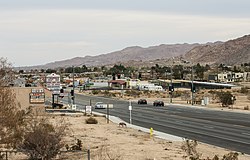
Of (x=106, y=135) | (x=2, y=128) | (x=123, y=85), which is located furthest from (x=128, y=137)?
(x=123, y=85)

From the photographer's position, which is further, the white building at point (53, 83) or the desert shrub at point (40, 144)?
the white building at point (53, 83)

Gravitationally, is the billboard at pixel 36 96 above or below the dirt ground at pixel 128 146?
above

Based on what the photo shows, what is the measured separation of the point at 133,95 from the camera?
114562 millimetres

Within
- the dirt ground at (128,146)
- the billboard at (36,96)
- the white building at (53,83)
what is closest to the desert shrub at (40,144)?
the dirt ground at (128,146)

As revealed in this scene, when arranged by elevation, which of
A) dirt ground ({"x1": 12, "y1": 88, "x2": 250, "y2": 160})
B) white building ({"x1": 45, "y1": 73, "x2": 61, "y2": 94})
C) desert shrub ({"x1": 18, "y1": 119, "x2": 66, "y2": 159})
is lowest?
dirt ground ({"x1": 12, "y1": 88, "x2": 250, "y2": 160})

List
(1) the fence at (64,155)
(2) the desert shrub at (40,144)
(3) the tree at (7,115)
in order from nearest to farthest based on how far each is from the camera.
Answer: (3) the tree at (7,115) < (2) the desert shrub at (40,144) < (1) the fence at (64,155)

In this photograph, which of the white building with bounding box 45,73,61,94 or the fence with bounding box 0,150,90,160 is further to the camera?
the white building with bounding box 45,73,61,94

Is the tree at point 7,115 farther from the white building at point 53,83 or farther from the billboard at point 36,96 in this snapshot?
the white building at point 53,83

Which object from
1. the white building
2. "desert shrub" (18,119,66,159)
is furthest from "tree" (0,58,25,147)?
the white building

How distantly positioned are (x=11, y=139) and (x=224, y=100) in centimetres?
5502

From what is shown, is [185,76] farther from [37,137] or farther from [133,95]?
[37,137]

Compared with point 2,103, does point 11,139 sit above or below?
below

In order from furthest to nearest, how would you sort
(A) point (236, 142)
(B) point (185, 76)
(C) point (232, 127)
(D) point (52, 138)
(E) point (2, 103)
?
(B) point (185, 76) → (C) point (232, 127) → (A) point (236, 142) → (D) point (52, 138) → (E) point (2, 103)

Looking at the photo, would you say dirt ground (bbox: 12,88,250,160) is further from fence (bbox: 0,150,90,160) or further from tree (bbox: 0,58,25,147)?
tree (bbox: 0,58,25,147)
